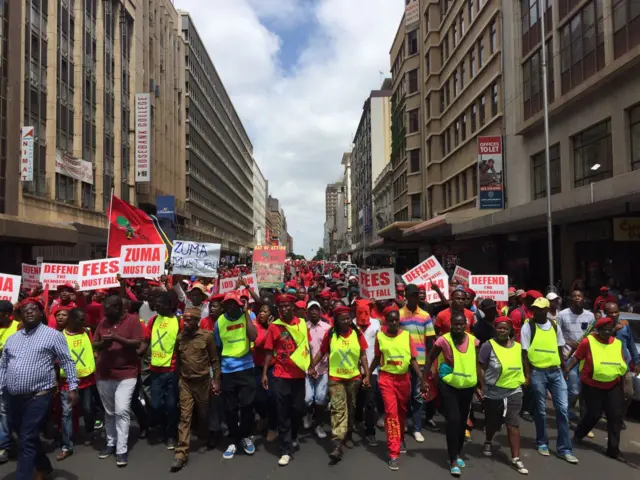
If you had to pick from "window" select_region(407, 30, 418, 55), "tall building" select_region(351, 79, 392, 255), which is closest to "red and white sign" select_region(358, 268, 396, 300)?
→ "window" select_region(407, 30, 418, 55)

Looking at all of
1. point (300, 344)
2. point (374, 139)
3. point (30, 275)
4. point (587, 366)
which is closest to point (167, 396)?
point (300, 344)

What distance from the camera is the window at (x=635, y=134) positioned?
51.5 feet

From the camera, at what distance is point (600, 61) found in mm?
17062

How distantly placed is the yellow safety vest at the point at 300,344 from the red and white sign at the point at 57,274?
4.68 metres

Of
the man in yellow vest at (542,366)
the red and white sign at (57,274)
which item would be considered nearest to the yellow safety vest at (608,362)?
the man in yellow vest at (542,366)

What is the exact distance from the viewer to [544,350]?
232 inches

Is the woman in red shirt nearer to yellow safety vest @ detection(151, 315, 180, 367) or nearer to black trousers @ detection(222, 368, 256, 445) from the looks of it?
black trousers @ detection(222, 368, 256, 445)

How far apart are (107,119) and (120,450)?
113 ft

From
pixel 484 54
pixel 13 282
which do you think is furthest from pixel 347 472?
pixel 484 54

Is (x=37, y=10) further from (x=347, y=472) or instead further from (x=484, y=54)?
(x=347, y=472)

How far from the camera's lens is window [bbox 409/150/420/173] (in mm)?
44406

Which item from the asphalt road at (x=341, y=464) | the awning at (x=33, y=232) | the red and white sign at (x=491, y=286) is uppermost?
the awning at (x=33, y=232)

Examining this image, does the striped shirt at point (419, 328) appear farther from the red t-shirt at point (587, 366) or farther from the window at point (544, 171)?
the window at point (544, 171)

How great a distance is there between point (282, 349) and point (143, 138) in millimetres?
37549
